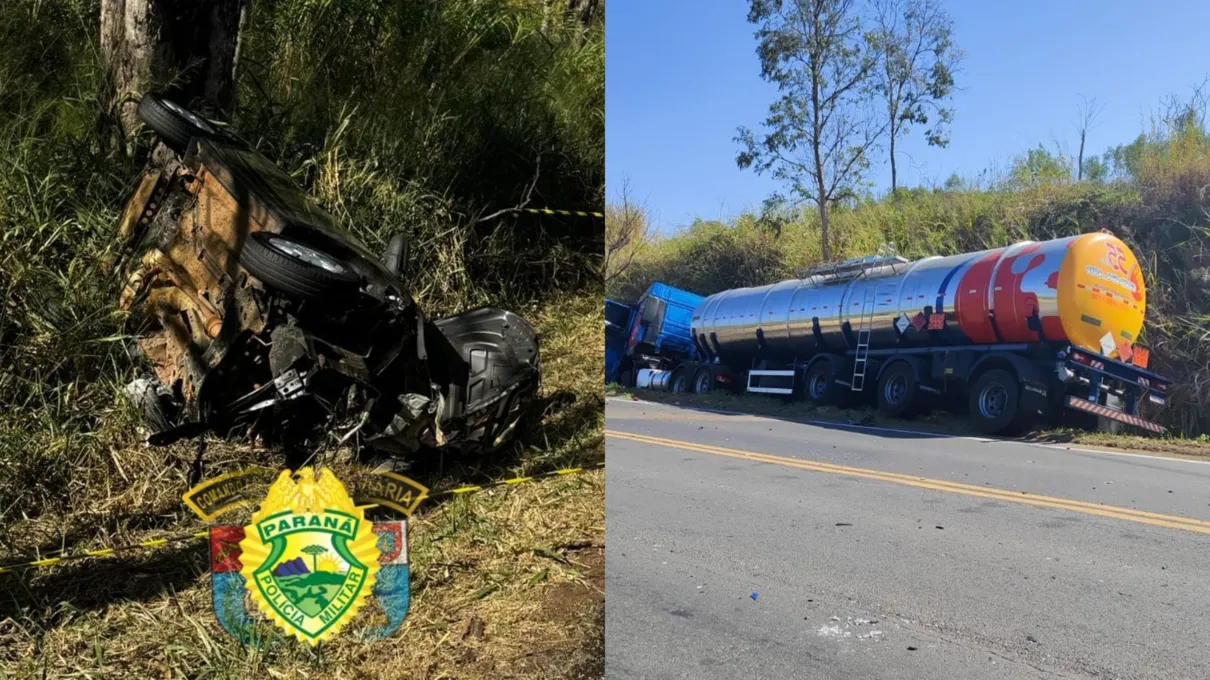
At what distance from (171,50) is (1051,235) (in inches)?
107

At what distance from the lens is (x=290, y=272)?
2514mm

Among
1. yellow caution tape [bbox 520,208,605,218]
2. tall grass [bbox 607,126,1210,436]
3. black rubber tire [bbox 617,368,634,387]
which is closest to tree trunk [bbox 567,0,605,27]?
yellow caution tape [bbox 520,208,605,218]

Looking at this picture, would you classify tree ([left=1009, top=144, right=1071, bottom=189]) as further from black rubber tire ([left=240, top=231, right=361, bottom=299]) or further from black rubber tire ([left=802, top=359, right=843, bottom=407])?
black rubber tire ([left=240, top=231, right=361, bottom=299])

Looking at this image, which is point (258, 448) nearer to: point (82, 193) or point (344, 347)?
point (344, 347)

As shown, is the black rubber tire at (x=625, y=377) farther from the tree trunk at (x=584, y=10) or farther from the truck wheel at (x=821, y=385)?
the tree trunk at (x=584, y=10)

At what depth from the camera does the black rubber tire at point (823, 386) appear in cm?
214

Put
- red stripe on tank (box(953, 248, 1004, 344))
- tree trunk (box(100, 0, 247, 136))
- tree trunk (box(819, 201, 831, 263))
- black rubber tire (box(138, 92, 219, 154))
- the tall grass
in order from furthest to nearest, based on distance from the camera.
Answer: tree trunk (box(100, 0, 247, 136)) < black rubber tire (box(138, 92, 219, 154)) < tree trunk (box(819, 201, 831, 263)) < red stripe on tank (box(953, 248, 1004, 344)) < the tall grass

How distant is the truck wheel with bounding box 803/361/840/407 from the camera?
2141 mm

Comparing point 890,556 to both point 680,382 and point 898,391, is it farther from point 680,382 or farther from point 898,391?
point 680,382

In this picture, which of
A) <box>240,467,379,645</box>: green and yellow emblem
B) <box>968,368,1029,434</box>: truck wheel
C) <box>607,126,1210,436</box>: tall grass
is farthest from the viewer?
<box>240,467,379,645</box>: green and yellow emblem

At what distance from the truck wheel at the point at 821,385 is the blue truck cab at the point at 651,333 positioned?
33cm

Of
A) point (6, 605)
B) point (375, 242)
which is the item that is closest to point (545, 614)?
point (375, 242)

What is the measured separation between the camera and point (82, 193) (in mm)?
3111

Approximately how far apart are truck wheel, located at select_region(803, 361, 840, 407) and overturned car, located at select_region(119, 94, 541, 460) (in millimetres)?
1217
